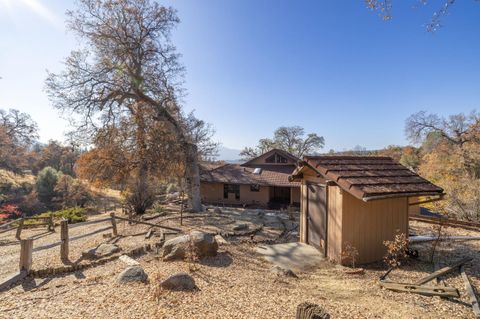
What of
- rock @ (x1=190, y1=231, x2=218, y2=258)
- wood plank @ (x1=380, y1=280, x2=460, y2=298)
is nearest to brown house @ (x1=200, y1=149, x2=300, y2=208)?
rock @ (x1=190, y1=231, x2=218, y2=258)

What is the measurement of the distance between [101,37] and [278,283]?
16.4 meters

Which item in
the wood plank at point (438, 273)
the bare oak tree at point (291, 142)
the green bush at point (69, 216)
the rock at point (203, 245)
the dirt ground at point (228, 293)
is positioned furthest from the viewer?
the bare oak tree at point (291, 142)

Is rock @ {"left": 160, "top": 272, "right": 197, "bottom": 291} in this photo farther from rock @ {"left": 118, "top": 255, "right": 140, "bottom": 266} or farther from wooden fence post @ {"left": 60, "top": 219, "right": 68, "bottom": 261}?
wooden fence post @ {"left": 60, "top": 219, "right": 68, "bottom": 261}

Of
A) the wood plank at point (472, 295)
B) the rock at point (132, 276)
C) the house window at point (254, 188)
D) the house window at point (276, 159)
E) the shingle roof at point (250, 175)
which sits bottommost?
the wood plank at point (472, 295)

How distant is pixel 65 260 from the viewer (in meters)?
6.85

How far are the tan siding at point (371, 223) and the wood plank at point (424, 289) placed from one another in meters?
1.78

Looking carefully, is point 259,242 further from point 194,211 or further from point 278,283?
point 194,211

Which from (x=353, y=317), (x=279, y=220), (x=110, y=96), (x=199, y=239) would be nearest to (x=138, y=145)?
(x=110, y=96)

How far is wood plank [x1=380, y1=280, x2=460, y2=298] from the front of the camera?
14.8ft

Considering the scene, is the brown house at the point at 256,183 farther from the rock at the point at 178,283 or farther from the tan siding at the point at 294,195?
the rock at the point at 178,283

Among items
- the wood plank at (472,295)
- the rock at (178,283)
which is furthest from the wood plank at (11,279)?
the wood plank at (472,295)

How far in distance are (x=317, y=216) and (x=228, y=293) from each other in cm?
457

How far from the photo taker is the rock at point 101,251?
7.10 meters

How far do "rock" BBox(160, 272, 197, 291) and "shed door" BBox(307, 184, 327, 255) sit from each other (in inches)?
185
